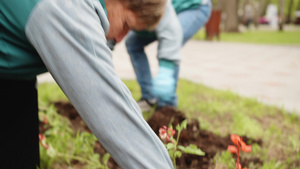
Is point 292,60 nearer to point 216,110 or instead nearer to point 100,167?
point 216,110

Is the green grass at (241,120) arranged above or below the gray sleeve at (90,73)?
below

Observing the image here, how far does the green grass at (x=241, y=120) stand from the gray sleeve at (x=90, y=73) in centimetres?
78

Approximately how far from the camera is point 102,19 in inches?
39.9

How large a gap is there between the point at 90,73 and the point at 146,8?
367 mm

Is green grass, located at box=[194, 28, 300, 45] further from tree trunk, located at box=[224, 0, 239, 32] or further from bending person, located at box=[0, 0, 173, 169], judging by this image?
bending person, located at box=[0, 0, 173, 169]

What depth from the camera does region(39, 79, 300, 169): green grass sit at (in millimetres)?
1956

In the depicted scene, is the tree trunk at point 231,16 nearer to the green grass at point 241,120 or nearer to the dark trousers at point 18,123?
the green grass at point 241,120

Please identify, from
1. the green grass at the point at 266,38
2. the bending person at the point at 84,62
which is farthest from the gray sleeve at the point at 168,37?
the green grass at the point at 266,38

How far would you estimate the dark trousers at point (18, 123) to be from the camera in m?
1.33

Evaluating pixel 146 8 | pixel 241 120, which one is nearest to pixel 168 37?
pixel 241 120

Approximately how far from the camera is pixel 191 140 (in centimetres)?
194

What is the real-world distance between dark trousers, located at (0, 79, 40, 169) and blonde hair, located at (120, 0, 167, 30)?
0.56 meters

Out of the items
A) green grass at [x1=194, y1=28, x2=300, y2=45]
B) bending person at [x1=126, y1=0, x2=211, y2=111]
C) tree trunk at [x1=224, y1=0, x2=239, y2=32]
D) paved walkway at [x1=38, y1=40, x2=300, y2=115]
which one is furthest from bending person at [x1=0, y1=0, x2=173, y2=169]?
tree trunk at [x1=224, y1=0, x2=239, y2=32]

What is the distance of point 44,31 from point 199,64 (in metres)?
5.55
